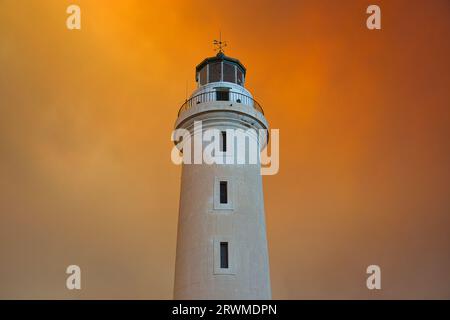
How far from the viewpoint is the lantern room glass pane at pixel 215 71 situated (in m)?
30.9

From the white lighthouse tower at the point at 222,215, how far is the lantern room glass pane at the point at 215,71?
87 centimetres

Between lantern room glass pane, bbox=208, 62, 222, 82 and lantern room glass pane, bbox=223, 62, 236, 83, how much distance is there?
259 millimetres

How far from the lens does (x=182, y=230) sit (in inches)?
1062

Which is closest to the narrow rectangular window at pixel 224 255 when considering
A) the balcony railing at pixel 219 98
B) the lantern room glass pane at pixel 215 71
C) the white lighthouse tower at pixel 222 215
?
the white lighthouse tower at pixel 222 215

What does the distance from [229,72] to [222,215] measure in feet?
27.6

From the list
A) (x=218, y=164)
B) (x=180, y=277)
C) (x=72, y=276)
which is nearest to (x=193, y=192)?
(x=218, y=164)

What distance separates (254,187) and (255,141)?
2.62 meters

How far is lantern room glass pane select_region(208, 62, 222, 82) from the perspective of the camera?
3091 centimetres

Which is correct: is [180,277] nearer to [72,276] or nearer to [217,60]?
[72,276]

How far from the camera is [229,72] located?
31.0 meters

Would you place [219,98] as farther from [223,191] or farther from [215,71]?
[223,191]

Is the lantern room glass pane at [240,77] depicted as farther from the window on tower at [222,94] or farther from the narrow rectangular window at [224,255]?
the narrow rectangular window at [224,255]

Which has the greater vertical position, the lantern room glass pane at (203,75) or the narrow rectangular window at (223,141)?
the lantern room glass pane at (203,75)

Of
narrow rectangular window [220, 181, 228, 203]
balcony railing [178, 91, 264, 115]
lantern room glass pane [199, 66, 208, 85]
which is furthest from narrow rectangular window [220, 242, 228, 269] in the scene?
lantern room glass pane [199, 66, 208, 85]
